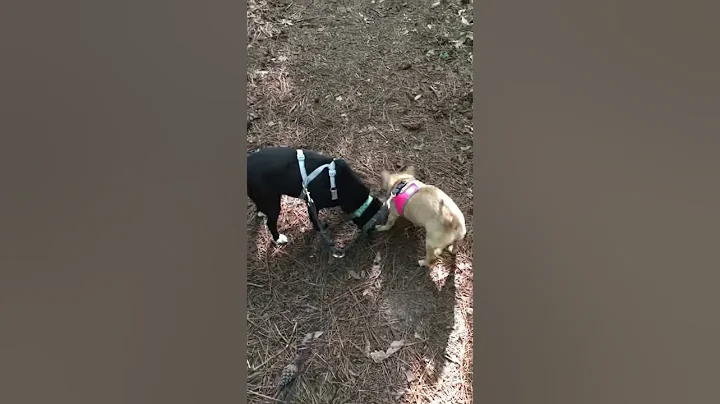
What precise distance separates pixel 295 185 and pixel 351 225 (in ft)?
1.66

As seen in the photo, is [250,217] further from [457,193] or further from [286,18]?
[286,18]

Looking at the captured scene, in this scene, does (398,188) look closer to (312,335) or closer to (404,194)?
(404,194)

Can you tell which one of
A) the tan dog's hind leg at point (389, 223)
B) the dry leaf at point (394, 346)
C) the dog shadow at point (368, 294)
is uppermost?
the tan dog's hind leg at point (389, 223)

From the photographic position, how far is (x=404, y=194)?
8.96 ft

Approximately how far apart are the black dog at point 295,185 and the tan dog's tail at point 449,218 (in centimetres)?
37

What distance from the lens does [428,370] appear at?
2.58 metres

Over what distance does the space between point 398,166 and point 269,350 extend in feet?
4.24

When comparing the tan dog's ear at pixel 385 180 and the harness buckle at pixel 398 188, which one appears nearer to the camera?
the harness buckle at pixel 398 188

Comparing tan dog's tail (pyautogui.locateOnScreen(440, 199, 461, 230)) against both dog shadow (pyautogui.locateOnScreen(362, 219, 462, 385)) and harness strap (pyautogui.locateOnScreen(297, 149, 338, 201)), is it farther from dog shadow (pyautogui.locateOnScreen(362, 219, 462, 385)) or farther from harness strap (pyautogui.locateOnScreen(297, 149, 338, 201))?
harness strap (pyautogui.locateOnScreen(297, 149, 338, 201))

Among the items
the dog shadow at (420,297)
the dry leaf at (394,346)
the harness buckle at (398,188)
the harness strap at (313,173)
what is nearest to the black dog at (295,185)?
the harness strap at (313,173)

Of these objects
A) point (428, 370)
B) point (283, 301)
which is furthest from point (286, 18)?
point (428, 370)

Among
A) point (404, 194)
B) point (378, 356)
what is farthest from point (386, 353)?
point (404, 194)

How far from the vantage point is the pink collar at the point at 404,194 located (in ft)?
8.94

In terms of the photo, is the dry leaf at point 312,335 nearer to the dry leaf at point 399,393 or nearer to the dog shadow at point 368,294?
the dog shadow at point 368,294
